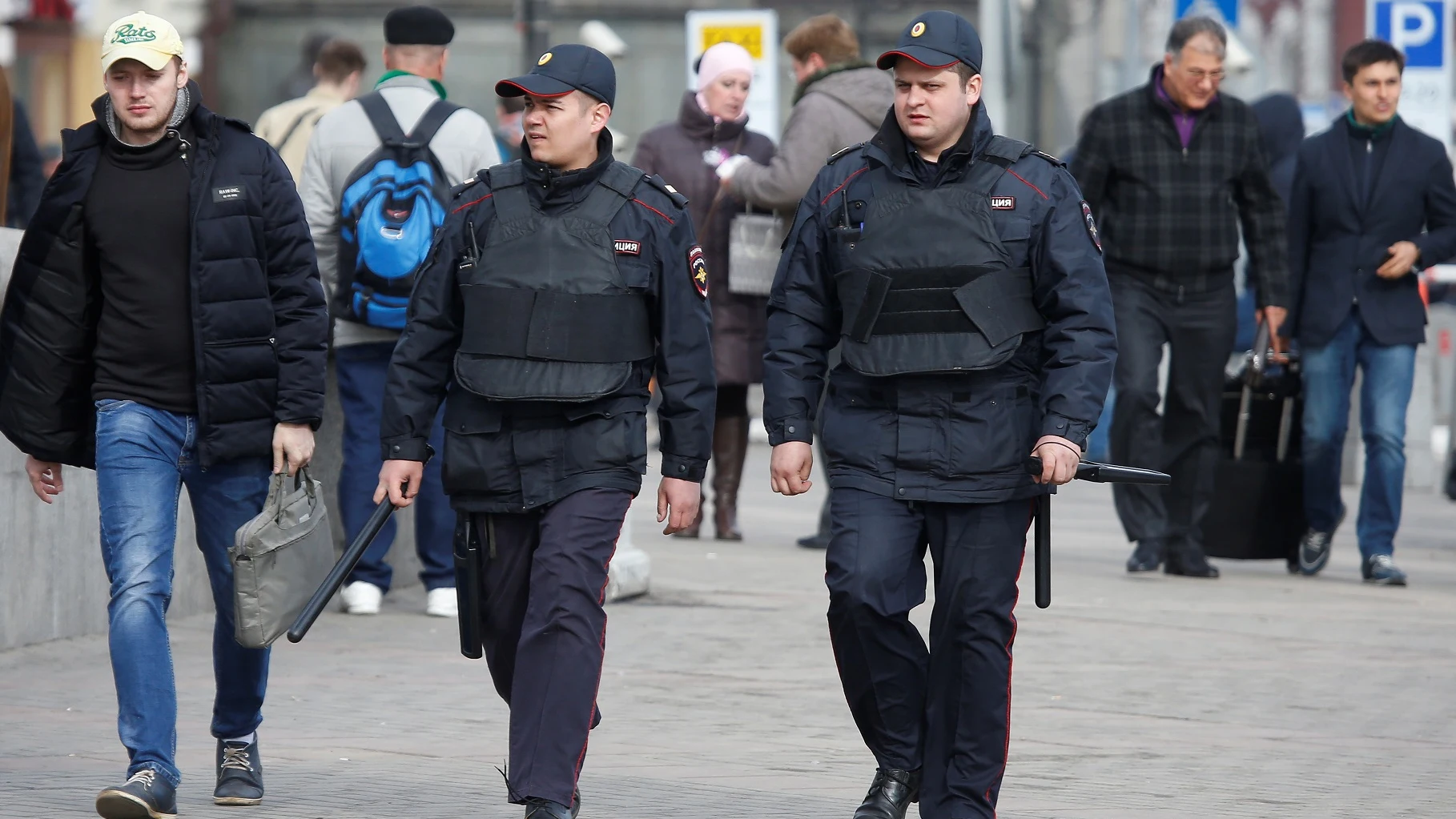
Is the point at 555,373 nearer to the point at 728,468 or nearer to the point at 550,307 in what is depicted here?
the point at 550,307

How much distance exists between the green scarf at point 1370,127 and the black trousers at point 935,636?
517 centimetres

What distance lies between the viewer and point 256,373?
18.2 feet

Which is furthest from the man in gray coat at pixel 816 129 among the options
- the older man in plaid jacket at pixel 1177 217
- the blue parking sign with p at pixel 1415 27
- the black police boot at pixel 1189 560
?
the blue parking sign with p at pixel 1415 27

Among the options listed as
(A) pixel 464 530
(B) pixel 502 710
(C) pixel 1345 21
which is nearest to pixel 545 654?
(A) pixel 464 530

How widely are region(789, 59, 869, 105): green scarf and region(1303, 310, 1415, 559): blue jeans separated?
7.23ft

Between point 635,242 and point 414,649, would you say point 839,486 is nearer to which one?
point 635,242

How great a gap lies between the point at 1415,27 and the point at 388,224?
9.26m

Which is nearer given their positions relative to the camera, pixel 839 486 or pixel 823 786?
pixel 839 486

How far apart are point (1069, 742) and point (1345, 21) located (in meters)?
59.7

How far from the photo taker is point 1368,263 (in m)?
9.91

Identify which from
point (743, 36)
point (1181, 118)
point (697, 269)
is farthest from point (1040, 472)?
point (743, 36)

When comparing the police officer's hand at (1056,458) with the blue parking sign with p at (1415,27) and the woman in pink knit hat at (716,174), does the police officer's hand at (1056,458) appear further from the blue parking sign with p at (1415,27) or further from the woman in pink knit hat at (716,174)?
the blue parking sign with p at (1415,27)

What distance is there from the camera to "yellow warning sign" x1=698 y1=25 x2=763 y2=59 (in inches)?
730

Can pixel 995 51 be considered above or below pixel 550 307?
above
